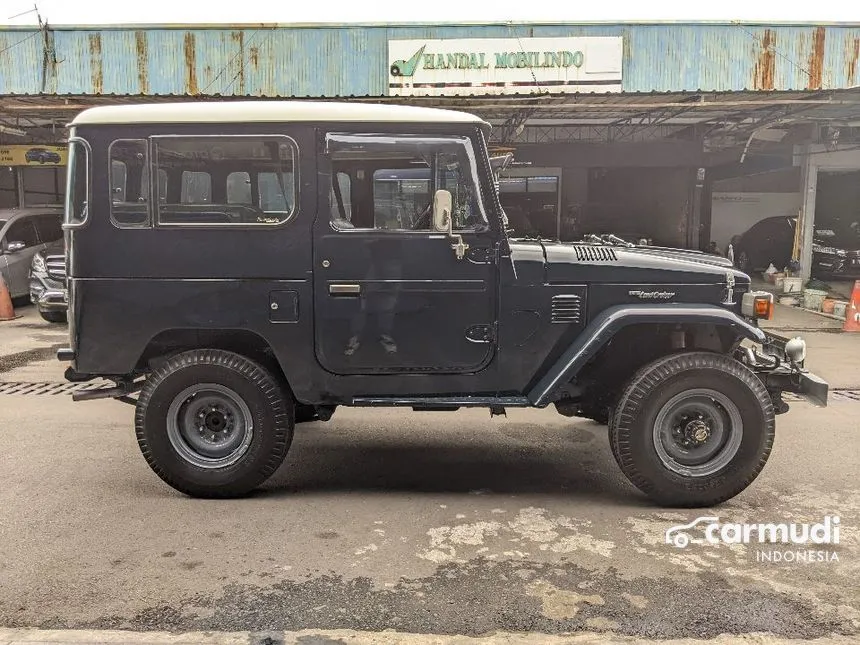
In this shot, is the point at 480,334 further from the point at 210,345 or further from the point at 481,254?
the point at 210,345

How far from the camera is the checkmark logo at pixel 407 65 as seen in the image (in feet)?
41.0

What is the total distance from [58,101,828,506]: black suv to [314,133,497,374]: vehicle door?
0.01 m

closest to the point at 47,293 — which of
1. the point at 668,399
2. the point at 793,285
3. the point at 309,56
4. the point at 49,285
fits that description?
the point at 49,285

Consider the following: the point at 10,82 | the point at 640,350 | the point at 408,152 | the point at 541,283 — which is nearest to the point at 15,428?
the point at 408,152

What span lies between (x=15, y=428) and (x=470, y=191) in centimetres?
461

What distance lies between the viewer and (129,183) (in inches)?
171

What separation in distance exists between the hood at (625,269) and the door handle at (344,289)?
1.21m

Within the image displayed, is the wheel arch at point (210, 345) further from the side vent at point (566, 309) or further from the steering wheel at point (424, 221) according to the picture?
the side vent at point (566, 309)

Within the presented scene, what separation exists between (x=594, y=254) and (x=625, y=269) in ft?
0.75

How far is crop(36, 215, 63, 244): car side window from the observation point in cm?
1362

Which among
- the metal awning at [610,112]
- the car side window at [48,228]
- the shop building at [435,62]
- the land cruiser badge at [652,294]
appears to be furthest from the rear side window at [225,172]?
the car side window at [48,228]

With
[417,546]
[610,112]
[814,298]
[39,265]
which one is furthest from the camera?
[610,112]

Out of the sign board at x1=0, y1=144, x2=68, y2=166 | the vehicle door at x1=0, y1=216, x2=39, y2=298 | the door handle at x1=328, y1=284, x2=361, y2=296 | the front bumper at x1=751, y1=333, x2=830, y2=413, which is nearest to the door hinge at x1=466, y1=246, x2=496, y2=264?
the door handle at x1=328, y1=284, x2=361, y2=296

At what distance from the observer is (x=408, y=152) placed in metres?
4.31
